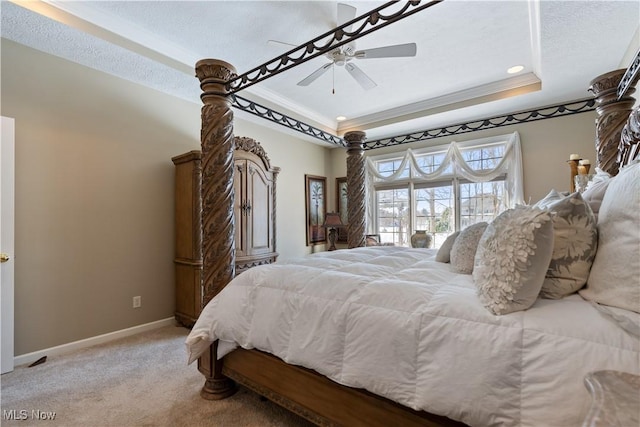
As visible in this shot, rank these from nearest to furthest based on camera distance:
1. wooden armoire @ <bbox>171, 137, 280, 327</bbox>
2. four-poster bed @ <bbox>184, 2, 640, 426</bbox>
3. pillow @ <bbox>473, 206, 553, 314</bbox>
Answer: pillow @ <bbox>473, 206, 553, 314</bbox>
four-poster bed @ <bbox>184, 2, 640, 426</bbox>
wooden armoire @ <bbox>171, 137, 280, 327</bbox>

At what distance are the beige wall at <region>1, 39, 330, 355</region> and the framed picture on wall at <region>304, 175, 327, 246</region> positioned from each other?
240 centimetres

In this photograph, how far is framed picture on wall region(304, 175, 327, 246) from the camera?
549 cm

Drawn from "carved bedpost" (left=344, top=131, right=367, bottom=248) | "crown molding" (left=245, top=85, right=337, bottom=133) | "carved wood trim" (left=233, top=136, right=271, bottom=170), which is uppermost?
"crown molding" (left=245, top=85, right=337, bottom=133)

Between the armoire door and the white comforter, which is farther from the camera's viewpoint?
the armoire door

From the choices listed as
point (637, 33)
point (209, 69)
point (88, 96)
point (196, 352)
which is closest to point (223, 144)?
point (209, 69)

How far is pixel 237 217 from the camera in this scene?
11.9ft

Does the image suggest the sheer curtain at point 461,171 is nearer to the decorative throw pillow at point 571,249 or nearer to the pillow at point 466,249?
the pillow at point 466,249

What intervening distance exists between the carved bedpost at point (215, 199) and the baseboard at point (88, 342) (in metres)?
1.64

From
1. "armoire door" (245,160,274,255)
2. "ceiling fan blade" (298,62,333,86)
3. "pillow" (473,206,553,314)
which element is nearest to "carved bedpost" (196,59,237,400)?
"ceiling fan blade" (298,62,333,86)

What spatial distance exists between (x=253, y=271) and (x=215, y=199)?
0.54m

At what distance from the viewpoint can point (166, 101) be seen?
11.4 feet

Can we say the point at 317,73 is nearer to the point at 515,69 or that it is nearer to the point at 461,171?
the point at 515,69

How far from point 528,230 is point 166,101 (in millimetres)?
3862

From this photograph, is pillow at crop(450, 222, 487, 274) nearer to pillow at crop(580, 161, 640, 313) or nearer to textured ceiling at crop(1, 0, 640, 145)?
pillow at crop(580, 161, 640, 313)
